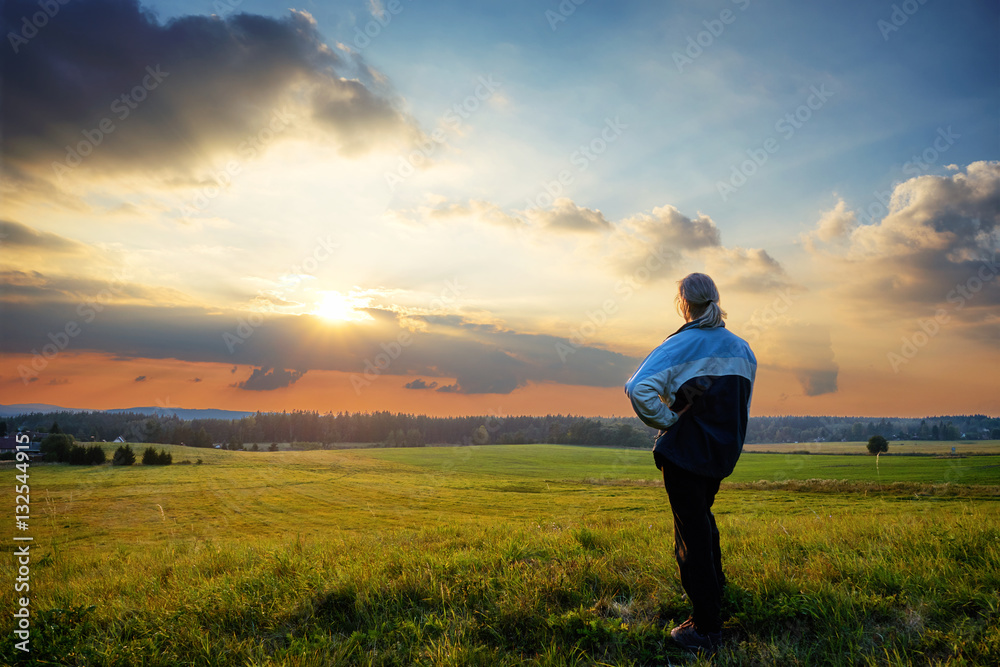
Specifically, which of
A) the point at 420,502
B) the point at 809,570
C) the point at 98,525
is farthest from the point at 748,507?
the point at 98,525

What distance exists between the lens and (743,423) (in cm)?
394

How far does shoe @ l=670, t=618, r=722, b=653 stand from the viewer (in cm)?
357

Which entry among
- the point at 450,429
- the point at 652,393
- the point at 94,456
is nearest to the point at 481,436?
the point at 450,429

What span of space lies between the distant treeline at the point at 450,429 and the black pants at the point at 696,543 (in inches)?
4971

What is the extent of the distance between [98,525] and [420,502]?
2163cm

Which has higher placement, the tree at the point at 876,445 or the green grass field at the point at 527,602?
the green grass field at the point at 527,602

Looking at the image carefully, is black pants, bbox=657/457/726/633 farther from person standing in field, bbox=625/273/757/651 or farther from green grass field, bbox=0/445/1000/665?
green grass field, bbox=0/445/1000/665

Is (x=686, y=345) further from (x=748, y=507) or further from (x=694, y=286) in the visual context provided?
(x=748, y=507)

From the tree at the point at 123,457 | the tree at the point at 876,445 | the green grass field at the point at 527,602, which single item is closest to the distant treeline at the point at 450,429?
the tree at the point at 876,445

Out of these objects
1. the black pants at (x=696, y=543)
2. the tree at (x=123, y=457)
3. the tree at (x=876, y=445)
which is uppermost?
the black pants at (x=696, y=543)

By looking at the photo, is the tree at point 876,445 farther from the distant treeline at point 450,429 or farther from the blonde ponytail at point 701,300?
the blonde ponytail at point 701,300

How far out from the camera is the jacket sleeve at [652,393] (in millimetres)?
3645

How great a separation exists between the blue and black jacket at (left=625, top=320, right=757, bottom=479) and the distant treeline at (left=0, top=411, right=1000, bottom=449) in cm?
12633

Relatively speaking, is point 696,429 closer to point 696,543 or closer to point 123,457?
point 696,543
